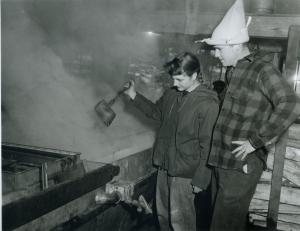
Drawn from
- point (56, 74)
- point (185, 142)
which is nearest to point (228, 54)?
point (185, 142)

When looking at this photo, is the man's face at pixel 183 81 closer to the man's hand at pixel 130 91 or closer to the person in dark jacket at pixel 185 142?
the person in dark jacket at pixel 185 142

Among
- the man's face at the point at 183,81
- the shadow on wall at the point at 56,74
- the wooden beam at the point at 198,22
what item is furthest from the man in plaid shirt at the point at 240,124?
the shadow on wall at the point at 56,74

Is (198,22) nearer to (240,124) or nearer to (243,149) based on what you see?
(240,124)

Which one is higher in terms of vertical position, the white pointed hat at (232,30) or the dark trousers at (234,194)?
the white pointed hat at (232,30)

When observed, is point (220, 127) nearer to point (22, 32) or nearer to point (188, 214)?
point (188, 214)

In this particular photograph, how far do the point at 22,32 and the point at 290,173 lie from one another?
196 inches

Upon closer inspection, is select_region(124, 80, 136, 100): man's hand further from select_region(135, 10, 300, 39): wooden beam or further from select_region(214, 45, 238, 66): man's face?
select_region(135, 10, 300, 39): wooden beam

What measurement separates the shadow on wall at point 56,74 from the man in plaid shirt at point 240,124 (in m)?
2.49

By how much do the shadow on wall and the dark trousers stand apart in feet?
8.01

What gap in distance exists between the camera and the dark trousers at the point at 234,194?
2992mm

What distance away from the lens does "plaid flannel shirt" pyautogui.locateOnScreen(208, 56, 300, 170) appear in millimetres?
2674

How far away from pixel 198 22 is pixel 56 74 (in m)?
3.15

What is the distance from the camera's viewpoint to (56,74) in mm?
6664

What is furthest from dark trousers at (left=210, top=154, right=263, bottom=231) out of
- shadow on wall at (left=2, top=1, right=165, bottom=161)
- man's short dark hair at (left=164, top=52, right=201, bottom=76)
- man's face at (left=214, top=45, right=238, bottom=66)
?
shadow on wall at (left=2, top=1, right=165, bottom=161)
